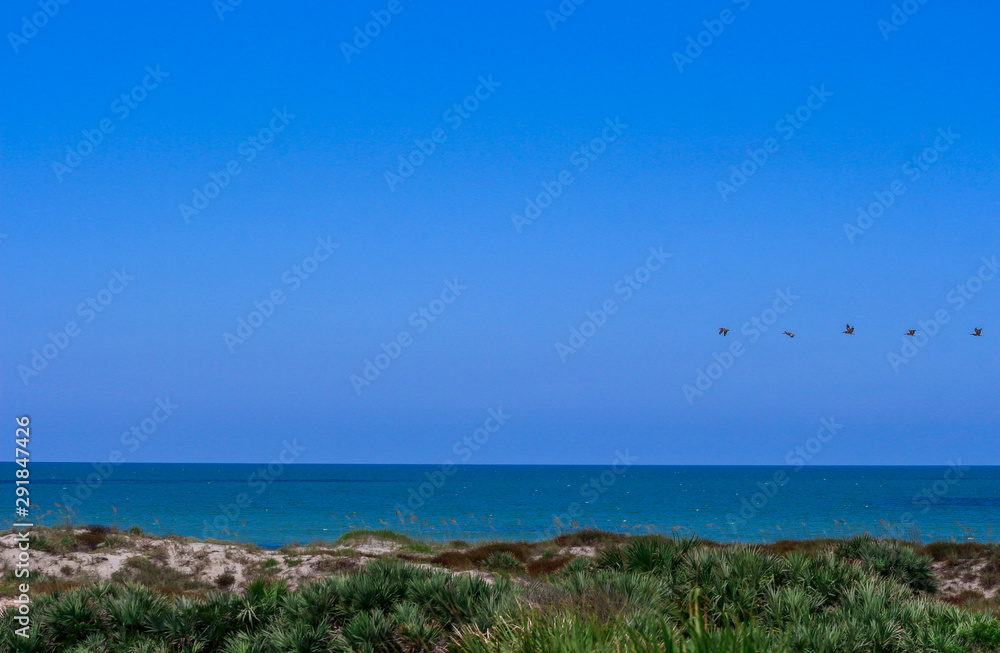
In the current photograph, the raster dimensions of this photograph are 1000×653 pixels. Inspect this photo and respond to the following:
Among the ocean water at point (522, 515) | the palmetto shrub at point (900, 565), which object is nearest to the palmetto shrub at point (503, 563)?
the palmetto shrub at point (900, 565)

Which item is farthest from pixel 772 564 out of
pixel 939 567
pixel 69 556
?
pixel 69 556

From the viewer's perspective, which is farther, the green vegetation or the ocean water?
the ocean water

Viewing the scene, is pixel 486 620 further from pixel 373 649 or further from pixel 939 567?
pixel 939 567

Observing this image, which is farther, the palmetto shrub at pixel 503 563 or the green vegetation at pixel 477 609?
the palmetto shrub at pixel 503 563

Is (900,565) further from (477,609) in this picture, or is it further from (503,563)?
(503,563)

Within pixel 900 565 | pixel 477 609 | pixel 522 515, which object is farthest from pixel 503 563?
pixel 522 515

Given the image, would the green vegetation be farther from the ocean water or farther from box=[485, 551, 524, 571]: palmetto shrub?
the ocean water

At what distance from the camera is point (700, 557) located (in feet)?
41.6

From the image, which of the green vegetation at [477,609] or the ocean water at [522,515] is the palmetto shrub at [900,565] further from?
the ocean water at [522,515]

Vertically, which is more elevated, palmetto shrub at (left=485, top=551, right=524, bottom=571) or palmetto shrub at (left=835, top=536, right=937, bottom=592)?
palmetto shrub at (left=485, top=551, right=524, bottom=571)

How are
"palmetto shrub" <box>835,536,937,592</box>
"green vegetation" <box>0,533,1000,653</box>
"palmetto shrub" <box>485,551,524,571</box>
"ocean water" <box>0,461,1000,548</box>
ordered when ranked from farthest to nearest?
"ocean water" <box>0,461,1000,548</box>, "palmetto shrub" <box>485,551,524,571</box>, "palmetto shrub" <box>835,536,937,592</box>, "green vegetation" <box>0,533,1000,653</box>

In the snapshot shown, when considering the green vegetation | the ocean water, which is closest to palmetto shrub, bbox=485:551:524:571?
the green vegetation

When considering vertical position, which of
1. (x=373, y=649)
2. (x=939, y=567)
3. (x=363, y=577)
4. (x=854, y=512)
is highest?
(x=854, y=512)

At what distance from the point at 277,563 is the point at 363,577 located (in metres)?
13.2
